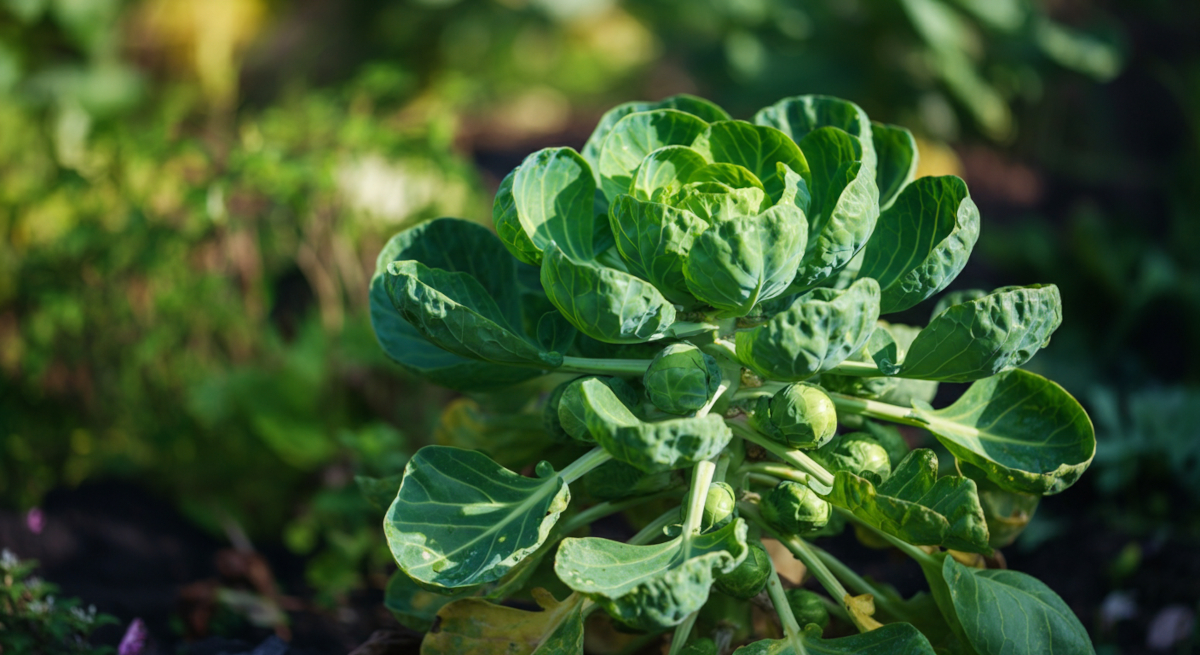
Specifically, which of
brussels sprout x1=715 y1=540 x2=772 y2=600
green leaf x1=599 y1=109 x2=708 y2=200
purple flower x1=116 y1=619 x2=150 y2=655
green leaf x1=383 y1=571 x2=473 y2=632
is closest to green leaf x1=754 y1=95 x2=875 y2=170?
green leaf x1=599 y1=109 x2=708 y2=200

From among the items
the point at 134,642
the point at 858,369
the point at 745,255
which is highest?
the point at 745,255

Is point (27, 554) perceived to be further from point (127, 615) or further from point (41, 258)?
point (41, 258)

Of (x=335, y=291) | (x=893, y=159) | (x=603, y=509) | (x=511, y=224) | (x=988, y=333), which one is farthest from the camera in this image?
(x=335, y=291)

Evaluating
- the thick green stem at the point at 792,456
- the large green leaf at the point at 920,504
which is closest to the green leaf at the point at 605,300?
the thick green stem at the point at 792,456

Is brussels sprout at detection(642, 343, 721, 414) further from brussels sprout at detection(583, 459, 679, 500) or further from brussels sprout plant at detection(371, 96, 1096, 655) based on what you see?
brussels sprout at detection(583, 459, 679, 500)

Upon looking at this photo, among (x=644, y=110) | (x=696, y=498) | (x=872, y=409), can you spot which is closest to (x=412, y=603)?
(x=696, y=498)

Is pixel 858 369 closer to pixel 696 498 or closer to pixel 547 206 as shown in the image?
pixel 696 498

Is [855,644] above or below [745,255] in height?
below
